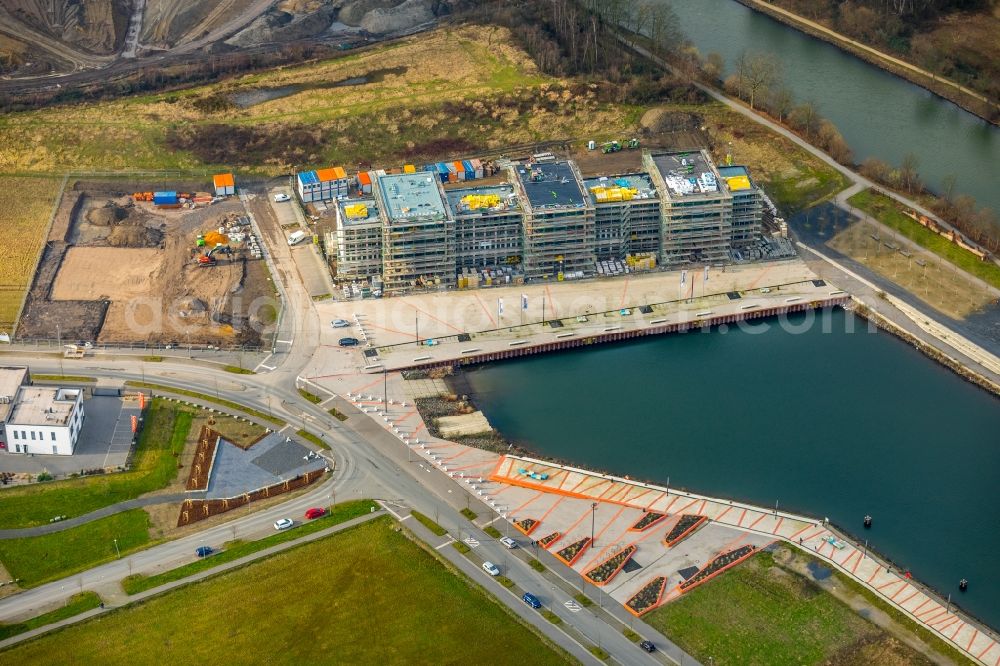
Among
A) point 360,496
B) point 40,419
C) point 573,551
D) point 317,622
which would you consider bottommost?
point 317,622

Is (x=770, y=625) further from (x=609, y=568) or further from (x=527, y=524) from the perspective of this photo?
(x=527, y=524)

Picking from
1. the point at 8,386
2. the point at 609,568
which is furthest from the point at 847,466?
the point at 8,386

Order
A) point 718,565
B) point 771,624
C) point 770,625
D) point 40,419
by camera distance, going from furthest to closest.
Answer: point 40,419, point 718,565, point 771,624, point 770,625

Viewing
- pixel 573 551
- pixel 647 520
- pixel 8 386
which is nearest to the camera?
pixel 573 551

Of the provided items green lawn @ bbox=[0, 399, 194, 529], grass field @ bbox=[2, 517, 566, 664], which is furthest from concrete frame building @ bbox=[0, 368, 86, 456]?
grass field @ bbox=[2, 517, 566, 664]

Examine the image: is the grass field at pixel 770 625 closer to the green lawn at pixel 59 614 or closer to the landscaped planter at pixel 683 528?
the landscaped planter at pixel 683 528

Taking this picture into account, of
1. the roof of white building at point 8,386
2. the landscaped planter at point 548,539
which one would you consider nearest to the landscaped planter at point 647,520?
the landscaped planter at point 548,539
